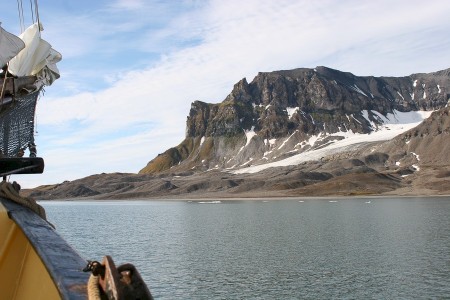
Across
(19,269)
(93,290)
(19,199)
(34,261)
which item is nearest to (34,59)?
(19,199)

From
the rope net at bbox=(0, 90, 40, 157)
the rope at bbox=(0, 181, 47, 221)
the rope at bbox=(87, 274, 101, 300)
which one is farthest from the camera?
the rope net at bbox=(0, 90, 40, 157)

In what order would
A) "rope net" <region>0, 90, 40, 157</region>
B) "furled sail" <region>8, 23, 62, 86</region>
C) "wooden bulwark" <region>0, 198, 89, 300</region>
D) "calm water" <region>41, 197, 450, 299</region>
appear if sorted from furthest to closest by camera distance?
"calm water" <region>41, 197, 450, 299</region> < "furled sail" <region>8, 23, 62, 86</region> < "rope net" <region>0, 90, 40, 157</region> < "wooden bulwark" <region>0, 198, 89, 300</region>

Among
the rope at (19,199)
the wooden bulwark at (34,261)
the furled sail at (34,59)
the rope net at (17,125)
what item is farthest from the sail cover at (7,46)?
the wooden bulwark at (34,261)

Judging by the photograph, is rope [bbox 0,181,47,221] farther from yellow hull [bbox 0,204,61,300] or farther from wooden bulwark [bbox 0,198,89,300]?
yellow hull [bbox 0,204,61,300]

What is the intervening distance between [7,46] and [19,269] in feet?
34.1

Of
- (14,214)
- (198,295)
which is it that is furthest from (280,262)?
(14,214)

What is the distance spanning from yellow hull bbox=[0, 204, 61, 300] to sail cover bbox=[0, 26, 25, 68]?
8886mm

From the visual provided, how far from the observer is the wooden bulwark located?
463 cm

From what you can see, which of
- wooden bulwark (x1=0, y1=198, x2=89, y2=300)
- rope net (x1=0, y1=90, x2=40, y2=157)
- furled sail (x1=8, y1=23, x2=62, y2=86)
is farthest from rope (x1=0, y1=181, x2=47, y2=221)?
furled sail (x1=8, y1=23, x2=62, y2=86)

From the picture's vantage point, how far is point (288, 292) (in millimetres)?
29266

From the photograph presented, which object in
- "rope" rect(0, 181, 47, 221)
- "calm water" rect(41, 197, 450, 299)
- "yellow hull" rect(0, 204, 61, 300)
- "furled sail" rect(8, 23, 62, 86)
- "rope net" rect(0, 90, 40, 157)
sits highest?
"furled sail" rect(8, 23, 62, 86)

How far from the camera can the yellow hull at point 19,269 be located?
5.43 meters

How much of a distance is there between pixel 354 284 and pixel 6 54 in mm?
24462

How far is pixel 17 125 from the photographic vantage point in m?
16.8
